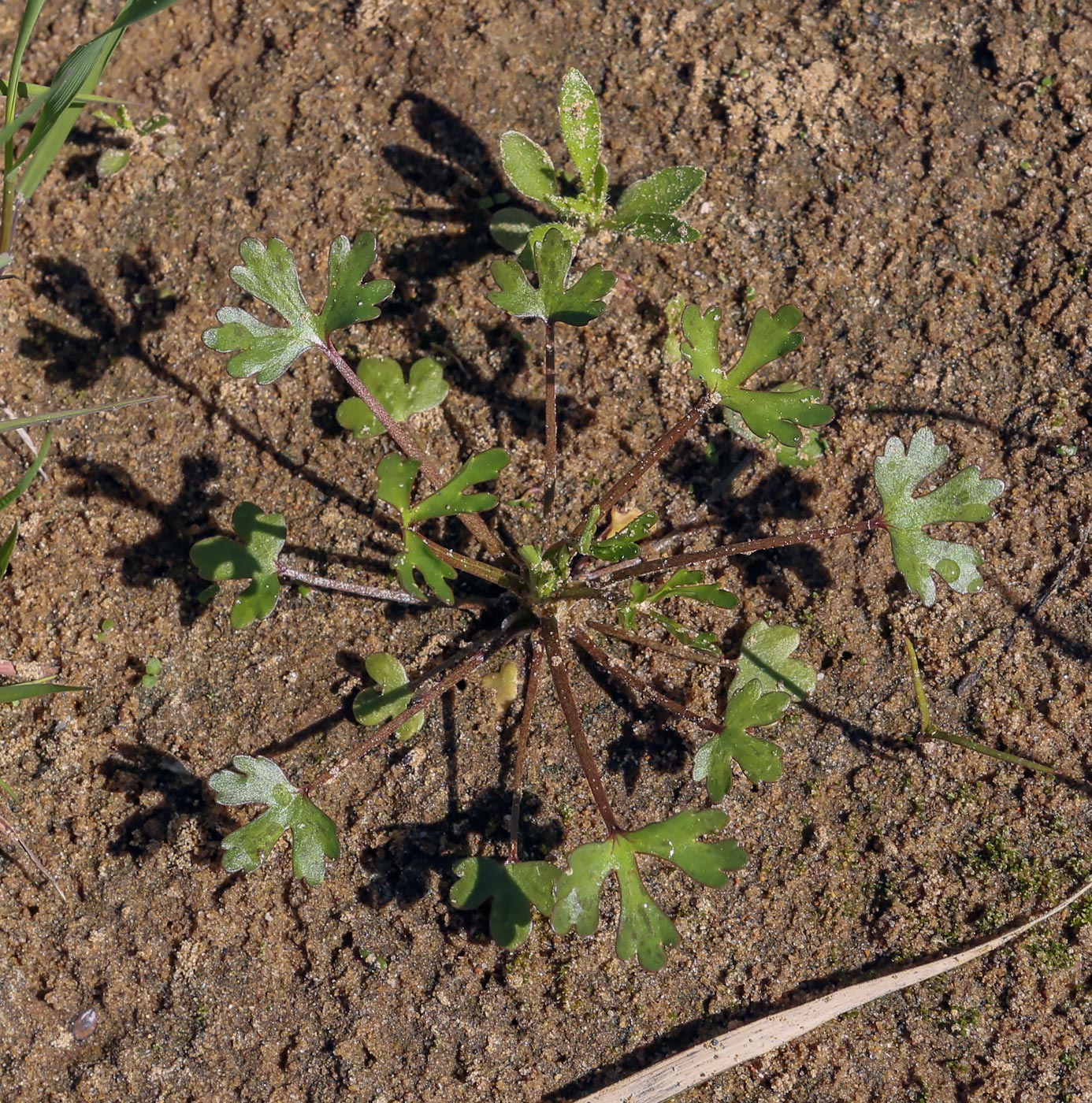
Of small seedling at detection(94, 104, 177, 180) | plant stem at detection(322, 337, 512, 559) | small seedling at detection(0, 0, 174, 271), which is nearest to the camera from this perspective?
small seedling at detection(0, 0, 174, 271)

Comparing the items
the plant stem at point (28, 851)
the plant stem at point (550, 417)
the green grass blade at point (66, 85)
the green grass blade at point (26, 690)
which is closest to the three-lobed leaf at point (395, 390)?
the plant stem at point (550, 417)

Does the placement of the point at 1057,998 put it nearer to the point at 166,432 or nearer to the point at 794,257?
the point at 794,257

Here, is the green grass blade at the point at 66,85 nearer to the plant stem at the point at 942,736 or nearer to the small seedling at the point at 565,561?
the small seedling at the point at 565,561

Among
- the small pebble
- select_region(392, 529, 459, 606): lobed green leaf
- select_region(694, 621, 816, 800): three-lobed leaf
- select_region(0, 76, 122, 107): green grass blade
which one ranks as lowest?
the small pebble

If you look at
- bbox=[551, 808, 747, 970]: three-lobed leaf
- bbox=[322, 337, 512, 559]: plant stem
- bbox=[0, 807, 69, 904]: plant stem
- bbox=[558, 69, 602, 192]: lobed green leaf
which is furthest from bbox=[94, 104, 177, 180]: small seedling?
bbox=[551, 808, 747, 970]: three-lobed leaf

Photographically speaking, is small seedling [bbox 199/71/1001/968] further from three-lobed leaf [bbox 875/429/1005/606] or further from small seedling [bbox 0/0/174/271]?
small seedling [bbox 0/0/174/271]

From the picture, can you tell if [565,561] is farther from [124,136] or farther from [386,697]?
[124,136]
